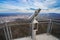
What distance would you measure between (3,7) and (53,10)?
4.36 feet

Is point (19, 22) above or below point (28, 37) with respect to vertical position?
above

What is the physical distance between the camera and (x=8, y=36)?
2.10 m

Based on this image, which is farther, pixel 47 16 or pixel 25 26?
pixel 47 16

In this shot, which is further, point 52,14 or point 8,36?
point 52,14

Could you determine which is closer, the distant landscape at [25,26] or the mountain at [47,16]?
the distant landscape at [25,26]

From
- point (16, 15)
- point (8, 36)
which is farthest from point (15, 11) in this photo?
point (8, 36)

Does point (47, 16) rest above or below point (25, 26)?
above

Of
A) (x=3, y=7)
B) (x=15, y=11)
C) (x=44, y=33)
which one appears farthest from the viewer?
(x=44, y=33)

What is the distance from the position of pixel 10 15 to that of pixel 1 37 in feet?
1.87

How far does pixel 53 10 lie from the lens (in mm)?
2342

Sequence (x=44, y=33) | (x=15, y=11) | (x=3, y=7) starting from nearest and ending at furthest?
(x=3, y=7) < (x=15, y=11) < (x=44, y=33)

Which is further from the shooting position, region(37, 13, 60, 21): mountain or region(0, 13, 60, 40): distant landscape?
region(37, 13, 60, 21): mountain

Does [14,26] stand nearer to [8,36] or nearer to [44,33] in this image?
[8,36]

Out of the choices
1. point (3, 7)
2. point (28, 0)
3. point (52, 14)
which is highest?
point (28, 0)
